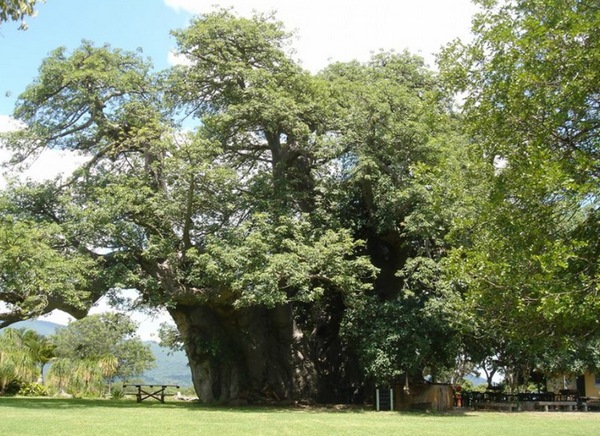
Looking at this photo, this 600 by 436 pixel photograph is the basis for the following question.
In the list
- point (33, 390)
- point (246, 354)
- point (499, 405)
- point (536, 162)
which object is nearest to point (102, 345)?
point (33, 390)

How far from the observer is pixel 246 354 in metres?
22.8

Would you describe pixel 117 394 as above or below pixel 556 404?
below

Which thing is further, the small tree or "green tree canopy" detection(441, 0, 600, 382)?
the small tree

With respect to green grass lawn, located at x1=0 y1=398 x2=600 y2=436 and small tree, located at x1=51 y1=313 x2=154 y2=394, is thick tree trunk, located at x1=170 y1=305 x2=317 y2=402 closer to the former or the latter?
green grass lawn, located at x1=0 y1=398 x2=600 y2=436

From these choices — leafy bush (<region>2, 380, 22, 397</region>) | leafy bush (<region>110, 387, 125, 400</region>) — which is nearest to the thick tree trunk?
leafy bush (<region>110, 387, 125, 400</region>)

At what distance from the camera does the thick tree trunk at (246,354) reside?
22.2 m

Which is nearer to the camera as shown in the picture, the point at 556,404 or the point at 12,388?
the point at 556,404

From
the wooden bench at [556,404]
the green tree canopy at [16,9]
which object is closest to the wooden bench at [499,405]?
the wooden bench at [556,404]

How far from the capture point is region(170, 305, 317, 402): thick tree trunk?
22.2 m

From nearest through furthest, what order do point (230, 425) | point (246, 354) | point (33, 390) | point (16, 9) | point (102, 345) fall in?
1. point (16, 9)
2. point (230, 425)
3. point (246, 354)
4. point (33, 390)
5. point (102, 345)

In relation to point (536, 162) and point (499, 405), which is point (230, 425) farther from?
point (499, 405)

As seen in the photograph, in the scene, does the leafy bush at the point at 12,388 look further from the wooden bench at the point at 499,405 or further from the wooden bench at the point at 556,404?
the wooden bench at the point at 556,404

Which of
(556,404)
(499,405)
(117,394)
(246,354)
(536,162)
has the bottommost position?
(117,394)

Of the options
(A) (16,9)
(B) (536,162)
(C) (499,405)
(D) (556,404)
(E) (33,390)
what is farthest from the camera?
(E) (33,390)
